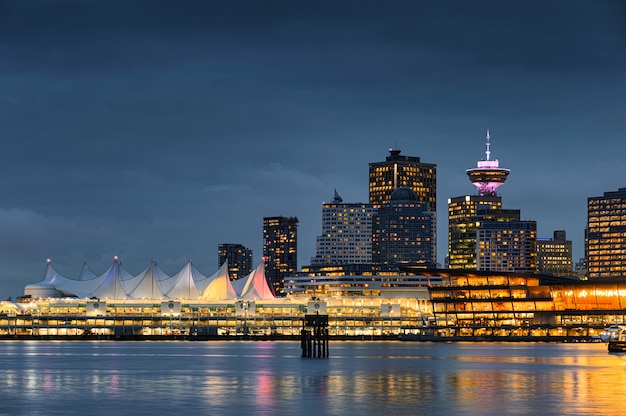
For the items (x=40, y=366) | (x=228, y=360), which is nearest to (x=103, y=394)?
(x=40, y=366)

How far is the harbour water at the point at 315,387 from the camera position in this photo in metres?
72.8

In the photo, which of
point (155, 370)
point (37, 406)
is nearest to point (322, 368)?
point (155, 370)

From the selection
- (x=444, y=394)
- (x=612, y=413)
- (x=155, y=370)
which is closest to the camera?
(x=612, y=413)

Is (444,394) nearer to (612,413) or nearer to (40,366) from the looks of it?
(612,413)

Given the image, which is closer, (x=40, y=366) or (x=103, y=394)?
(x=103, y=394)

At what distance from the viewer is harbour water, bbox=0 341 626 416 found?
72812mm

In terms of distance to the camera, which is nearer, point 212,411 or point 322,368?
point 212,411

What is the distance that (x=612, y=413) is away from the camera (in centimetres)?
6831

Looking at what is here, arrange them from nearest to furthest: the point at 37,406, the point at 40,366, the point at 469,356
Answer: the point at 37,406 → the point at 40,366 → the point at 469,356

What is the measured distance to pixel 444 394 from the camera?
270 ft

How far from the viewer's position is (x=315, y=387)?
89.1 m

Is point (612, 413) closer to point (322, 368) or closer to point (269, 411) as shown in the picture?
point (269, 411)

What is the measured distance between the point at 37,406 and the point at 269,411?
1456 cm

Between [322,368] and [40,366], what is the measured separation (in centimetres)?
2827
